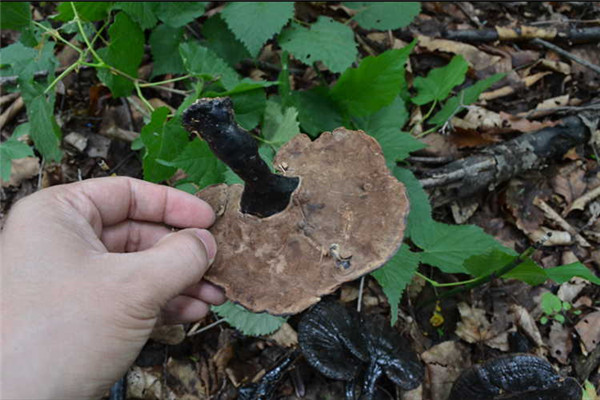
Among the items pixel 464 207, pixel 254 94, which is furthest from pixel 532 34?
pixel 254 94

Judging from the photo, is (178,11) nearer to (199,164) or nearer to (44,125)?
(44,125)

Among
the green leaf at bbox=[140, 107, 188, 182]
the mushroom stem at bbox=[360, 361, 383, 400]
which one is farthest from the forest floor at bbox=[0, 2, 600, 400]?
the green leaf at bbox=[140, 107, 188, 182]

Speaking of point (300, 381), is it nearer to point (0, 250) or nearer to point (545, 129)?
point (0, 250)

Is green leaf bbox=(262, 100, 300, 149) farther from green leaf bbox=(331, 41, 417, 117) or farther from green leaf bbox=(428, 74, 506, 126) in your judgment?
green leaf bbox=(428, 74, 506, 126)

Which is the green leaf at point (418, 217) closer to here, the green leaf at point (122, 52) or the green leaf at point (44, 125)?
the green leaf at point (122, 52)

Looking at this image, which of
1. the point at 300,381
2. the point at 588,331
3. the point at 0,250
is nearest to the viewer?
the point at 0,250

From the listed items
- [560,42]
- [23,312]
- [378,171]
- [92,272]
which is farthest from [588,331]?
[23,312]

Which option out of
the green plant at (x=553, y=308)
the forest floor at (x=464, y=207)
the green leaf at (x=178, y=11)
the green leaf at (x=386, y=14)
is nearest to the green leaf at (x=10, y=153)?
the forest floor at (x=464, y=207)
